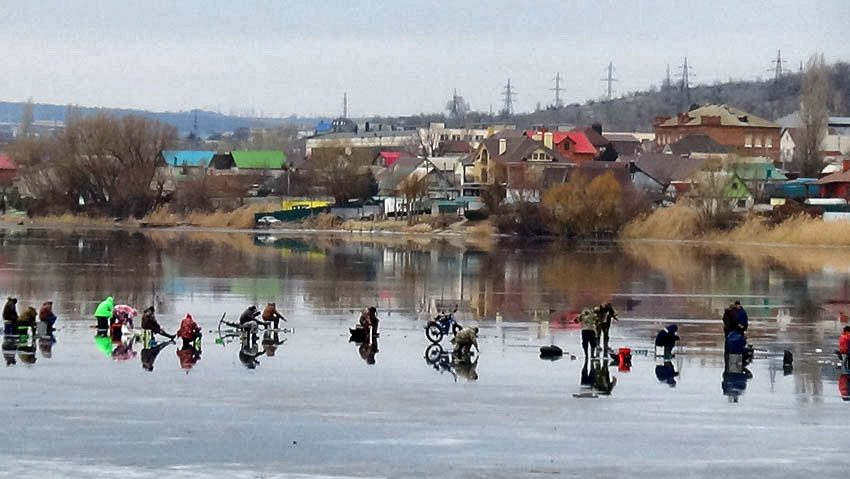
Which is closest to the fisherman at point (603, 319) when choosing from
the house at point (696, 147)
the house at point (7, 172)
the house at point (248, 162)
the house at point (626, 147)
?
the house at point (696, 147)

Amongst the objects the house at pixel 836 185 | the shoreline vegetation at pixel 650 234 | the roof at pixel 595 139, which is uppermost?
the roof at pixel 595 139

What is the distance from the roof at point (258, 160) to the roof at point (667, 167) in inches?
1851

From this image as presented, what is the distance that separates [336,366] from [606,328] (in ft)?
17.9

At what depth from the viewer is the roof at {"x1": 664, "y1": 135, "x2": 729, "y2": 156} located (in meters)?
142

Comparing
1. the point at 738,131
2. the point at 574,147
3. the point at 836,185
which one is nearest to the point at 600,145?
the point at 574,147

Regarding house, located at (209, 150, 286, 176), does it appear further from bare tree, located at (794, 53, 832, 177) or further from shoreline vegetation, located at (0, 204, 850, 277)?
bare tree, located at (794, 53, 832, 177)

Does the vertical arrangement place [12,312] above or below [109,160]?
below

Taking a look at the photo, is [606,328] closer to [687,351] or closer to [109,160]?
[687,351]

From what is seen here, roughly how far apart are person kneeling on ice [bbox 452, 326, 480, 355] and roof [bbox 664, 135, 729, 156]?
112418 mm

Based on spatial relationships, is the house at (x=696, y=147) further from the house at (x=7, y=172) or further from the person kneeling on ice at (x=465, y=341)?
the person kneeling on ice at (x=465, y=341)

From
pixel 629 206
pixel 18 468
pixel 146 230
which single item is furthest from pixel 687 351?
pixel 146 230

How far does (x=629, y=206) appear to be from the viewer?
99.6 meters

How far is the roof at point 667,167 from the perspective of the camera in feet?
398

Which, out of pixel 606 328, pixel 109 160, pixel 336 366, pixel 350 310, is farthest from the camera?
pixel 109 160
